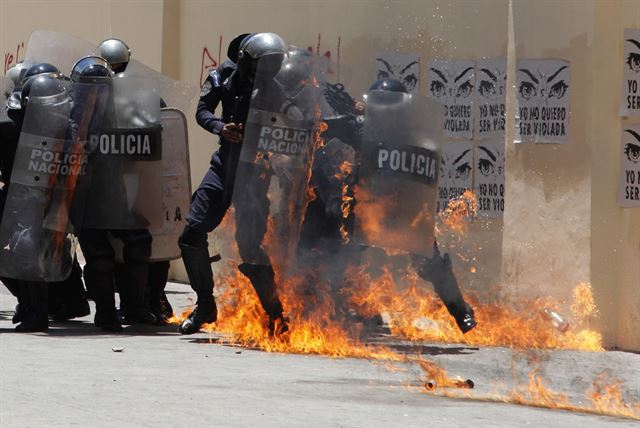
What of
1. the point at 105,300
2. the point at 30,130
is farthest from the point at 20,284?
the point at 30,130

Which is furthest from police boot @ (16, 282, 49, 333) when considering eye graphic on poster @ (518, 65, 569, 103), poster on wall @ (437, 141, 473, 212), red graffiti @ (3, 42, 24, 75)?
red graffiti @ (3, 42, 24, 75)

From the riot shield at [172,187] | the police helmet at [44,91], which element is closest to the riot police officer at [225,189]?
the riot shield at [172,187]

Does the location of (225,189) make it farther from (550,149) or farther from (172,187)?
(550,149)

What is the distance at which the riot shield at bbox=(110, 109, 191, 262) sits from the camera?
953 centimetres

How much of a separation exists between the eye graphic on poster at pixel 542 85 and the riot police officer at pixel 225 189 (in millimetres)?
1694

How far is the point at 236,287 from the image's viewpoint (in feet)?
31.2

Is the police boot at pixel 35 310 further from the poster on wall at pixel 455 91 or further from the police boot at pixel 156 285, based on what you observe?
the poster on wall at pixel 455 91

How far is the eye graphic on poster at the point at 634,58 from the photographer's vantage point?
8828 mm

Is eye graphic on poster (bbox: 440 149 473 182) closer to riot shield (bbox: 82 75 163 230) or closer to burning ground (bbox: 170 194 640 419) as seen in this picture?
burning ground (bbox: 170 194 640 419)

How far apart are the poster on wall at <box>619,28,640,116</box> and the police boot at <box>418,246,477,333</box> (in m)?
1.35

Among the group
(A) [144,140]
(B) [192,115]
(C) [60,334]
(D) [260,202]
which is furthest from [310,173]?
(B) [192,115]

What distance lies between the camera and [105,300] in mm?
9289

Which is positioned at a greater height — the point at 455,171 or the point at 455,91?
the point at 455,91

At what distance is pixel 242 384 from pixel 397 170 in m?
1.75
